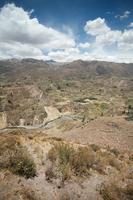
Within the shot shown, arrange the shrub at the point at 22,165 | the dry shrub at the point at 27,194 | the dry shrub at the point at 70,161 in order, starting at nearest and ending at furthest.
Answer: the dry shrub at the point at 27,194
the shrub at the point at 22,165
the dry shrub at the point at 70,161

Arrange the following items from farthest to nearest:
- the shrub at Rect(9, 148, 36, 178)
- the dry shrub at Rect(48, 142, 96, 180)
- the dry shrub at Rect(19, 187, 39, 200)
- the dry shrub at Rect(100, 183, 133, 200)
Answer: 1. the dry shrub at Rect(48, 142, 96, 180)
2. the shrub at Rect(9, 148, 36, 178)
3. the dry shrub at Rect(100, 183, 133, 200)
4. the dry shrub at Rect(19, 187, 39, 200)

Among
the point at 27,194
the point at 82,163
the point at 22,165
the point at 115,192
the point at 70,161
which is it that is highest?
the point at 22,165

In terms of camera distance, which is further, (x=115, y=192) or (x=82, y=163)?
(x=82, y=163)

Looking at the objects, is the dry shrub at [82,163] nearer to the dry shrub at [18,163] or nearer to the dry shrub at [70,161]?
the dry shrub at [70,161]

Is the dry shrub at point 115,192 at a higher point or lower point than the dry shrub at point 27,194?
lower

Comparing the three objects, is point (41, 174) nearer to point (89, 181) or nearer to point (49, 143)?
point (89, 181)

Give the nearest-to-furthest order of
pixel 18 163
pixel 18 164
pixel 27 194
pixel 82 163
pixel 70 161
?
1. pixel 27 194
2. pixel 18 164
3. pixel 18 163
4. pixel 70 161
5. pixel 82 163

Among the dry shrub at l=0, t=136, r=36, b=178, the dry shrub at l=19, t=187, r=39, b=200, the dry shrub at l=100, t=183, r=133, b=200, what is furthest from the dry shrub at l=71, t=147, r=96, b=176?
the dry shrub at l=19, t=187, r=39, b=200

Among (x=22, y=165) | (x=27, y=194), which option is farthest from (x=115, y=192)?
(x=22, y=165)

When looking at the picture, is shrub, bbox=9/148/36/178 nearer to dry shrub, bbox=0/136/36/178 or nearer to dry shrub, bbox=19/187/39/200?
dry shrub, bbox=0/136/36/178

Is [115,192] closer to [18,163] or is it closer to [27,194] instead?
[27,194]

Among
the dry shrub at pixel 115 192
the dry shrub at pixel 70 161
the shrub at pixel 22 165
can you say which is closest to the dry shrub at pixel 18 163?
the shrub at pixel 22 165
